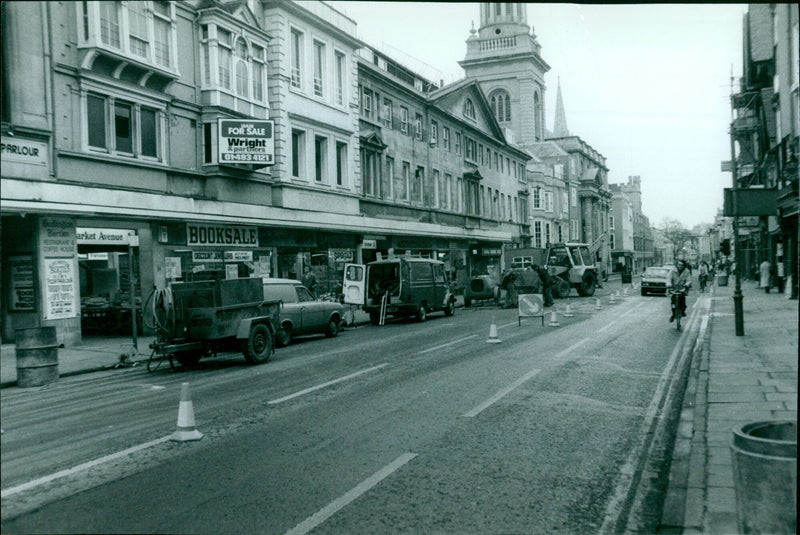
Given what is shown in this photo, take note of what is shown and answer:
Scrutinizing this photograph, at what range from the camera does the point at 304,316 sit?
18.1 m

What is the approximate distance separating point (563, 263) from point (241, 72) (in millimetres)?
35576

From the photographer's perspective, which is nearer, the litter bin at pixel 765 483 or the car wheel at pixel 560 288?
the litter bin at pixel 765 483

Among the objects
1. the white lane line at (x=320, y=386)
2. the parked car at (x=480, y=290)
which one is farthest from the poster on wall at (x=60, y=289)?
the parked car at (x=480, y=290)

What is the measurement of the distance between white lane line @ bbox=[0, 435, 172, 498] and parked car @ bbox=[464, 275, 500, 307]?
1234 inches

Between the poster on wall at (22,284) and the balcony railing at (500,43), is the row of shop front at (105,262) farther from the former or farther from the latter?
the balcony railing at (500,43)

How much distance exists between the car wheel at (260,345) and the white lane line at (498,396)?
4.71 m

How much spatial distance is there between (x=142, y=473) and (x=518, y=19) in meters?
3.27

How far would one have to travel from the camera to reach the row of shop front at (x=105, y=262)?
7.76 feet

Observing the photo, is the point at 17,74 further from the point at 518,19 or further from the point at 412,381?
the point at 412,381

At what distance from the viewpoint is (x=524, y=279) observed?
3102 cm

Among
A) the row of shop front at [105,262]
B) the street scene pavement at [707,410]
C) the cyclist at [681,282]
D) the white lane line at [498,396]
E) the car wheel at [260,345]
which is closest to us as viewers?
the row of shop front at [105,262]

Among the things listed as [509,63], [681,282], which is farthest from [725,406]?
[681,282]

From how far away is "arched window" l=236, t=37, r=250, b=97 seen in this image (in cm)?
353

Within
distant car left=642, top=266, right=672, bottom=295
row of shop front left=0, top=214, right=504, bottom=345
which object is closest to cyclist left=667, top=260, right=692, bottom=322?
row of shop front left=0, top=214, right=504, bottom=345
